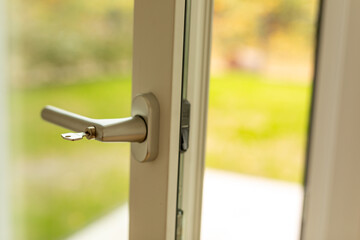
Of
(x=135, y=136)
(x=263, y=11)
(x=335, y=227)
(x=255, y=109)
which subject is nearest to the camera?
(x=135, y=136)

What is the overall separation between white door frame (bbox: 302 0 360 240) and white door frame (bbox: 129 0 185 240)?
0.26m

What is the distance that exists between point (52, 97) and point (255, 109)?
1453mm

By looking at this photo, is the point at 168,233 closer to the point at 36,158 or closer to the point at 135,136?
the point at 135,136

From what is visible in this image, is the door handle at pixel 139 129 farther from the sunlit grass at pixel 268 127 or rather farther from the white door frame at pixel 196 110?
the sunlit grass at pixel 268 127

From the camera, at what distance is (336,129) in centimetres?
55

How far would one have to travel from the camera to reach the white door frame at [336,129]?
54cm

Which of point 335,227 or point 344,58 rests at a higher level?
point 344,58

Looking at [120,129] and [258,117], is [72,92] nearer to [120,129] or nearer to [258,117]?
[120,129]

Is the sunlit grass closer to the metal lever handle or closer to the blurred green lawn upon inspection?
the blurred green lawn

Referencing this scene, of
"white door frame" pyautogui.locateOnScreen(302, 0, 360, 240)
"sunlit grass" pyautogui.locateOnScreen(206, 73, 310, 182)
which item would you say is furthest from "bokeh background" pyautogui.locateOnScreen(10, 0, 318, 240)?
"sunlit grass" pyautogui.locateOnScreen(206, 73, 310, 182)

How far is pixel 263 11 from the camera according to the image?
83 centimetres

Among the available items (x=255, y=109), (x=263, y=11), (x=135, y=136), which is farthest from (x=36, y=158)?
(x=255, y=109)

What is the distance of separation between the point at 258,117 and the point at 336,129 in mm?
1448

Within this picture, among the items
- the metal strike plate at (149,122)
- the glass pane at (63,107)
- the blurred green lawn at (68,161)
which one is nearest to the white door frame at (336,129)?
the blurred green lawn at (68,161)
